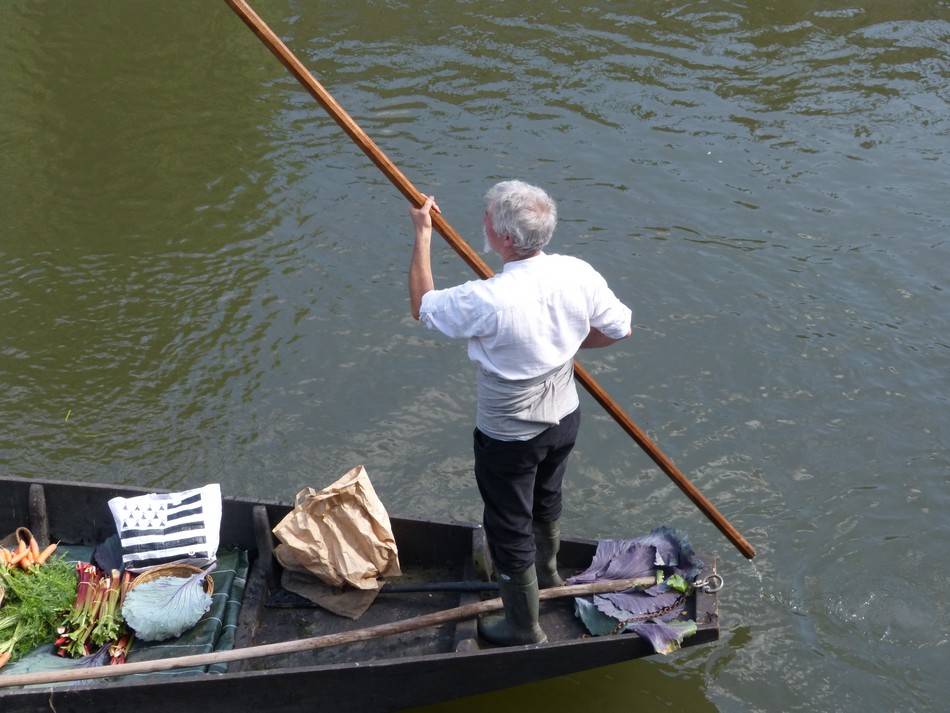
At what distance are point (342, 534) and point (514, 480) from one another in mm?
1389

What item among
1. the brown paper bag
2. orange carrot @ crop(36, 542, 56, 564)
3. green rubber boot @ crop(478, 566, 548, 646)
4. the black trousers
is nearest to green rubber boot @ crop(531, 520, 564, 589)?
green rubber boot @ crop(478, 566, 548, 646)

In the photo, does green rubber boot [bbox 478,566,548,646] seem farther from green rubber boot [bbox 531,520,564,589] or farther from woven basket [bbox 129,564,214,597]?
woven basket [bbox 129,564,214,597]

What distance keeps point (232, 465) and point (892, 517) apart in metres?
4.65

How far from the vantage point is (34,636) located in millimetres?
5340

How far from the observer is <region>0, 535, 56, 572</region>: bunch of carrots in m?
5.61

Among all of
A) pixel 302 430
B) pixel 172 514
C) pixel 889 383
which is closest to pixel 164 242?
pixel 302 430

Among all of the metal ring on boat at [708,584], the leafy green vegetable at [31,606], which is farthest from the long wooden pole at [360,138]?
the leafy green vegetable at [31,606]

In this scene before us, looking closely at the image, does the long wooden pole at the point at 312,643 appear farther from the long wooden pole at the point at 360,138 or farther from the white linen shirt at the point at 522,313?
the white linen shirt at the point at 522,313

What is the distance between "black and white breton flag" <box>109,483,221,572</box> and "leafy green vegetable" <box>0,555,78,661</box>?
37 cm

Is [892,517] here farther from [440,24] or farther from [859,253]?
[440,24]

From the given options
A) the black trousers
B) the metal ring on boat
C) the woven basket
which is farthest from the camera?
the woven basket

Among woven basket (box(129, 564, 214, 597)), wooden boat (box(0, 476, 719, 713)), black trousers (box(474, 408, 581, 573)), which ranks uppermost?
black trousers (box(474, 408, 581, 573))

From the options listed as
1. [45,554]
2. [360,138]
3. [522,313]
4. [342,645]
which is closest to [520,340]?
[522,313]

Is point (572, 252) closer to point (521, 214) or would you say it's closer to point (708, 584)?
point (708, 584)
